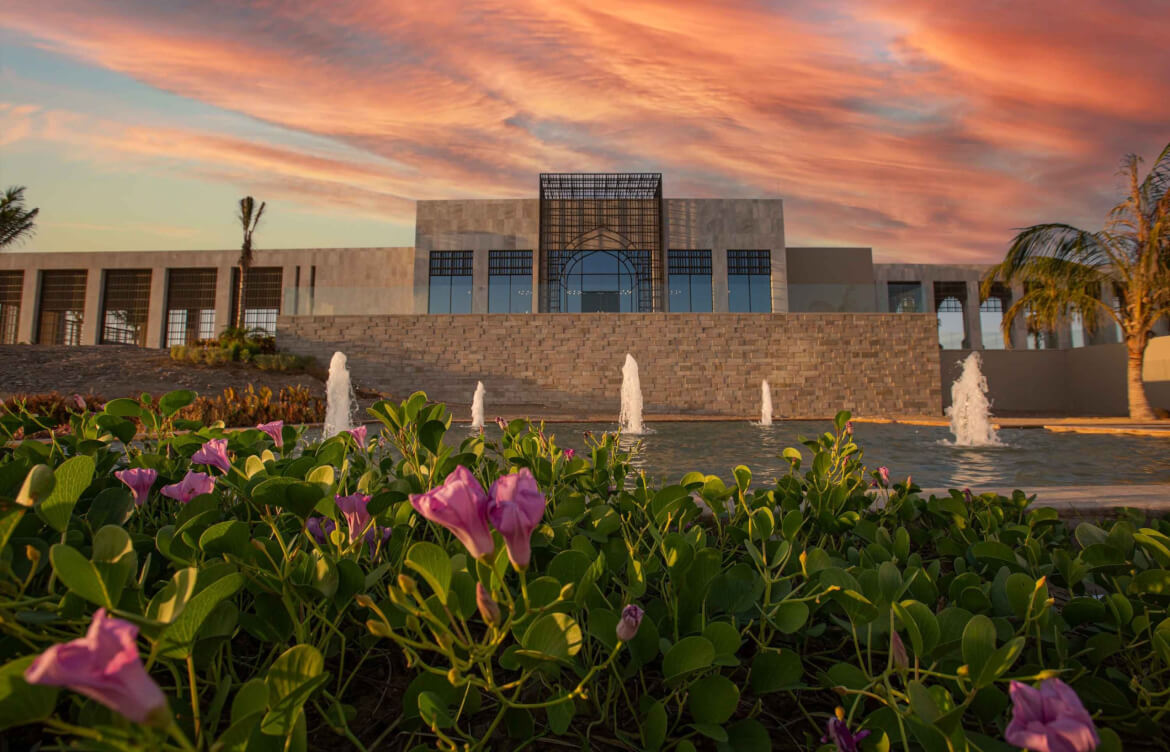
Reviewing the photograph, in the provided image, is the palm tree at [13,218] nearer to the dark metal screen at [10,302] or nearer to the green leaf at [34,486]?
the dark metal screen at [10,302]

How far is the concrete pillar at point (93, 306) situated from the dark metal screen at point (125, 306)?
0.86 ft

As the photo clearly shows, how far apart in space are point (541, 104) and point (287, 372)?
50.7ft

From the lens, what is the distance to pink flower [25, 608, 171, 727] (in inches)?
16.8

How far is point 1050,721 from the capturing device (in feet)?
2.03

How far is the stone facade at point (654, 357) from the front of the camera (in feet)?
64.0

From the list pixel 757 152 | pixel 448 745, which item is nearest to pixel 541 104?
pixel 757 152

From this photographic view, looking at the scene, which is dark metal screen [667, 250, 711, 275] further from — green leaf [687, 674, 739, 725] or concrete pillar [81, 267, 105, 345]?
concrete pillar [81, 267, 105, 345]

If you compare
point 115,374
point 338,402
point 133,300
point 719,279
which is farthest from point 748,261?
point 133,300

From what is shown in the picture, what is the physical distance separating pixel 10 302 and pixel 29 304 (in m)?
1.74

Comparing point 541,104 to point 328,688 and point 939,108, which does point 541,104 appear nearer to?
point 328,688

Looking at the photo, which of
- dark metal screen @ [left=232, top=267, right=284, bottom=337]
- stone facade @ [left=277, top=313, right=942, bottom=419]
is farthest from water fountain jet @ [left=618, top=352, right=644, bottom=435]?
dark metal screen @ [left=232, top=267, right=284, bottom=337]

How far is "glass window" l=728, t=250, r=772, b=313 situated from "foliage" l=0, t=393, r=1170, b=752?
986 inches

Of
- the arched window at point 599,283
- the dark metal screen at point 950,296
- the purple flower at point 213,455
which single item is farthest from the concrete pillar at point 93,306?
the dark metal screen at point 950,296

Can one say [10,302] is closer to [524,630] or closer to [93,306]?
[93,306]
